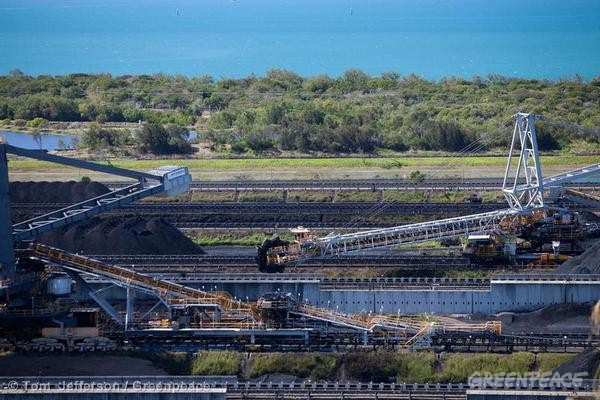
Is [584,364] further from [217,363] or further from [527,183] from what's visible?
[527,183]

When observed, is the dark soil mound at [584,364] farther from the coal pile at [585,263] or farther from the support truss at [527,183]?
the support truss at [527,183]

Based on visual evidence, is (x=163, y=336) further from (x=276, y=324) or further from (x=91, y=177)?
(x=91, y=177)

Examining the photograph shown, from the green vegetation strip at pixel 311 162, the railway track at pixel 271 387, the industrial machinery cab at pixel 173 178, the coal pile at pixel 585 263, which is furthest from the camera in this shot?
the green vegetation strip at pixel 311 162

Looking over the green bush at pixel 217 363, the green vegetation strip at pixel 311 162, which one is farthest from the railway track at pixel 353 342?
the green vegetation strip at pixel 311 162

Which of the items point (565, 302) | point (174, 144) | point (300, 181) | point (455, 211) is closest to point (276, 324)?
point (565, 302)

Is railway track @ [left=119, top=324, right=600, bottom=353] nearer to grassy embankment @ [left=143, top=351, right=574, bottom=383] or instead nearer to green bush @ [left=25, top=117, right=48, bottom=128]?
grassy embankment @ [left=143, top=351, right=574, bottom=383]

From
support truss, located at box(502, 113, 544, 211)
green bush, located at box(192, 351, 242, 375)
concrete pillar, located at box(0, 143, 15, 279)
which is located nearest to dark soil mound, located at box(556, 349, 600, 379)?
green bush, located at box(192, 351, 242, 375)

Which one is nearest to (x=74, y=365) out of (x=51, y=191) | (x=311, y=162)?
(x=51, y=191)
